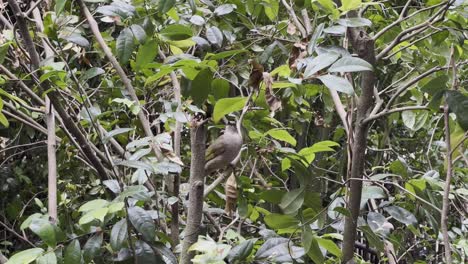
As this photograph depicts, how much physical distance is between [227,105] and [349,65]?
0.16 m

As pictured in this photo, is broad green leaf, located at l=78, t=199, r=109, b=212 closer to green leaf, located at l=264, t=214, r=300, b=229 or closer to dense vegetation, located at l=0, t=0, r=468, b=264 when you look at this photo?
dense vegetation, located at l=0, t=0, r=468, b=264

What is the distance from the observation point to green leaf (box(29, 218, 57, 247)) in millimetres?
753

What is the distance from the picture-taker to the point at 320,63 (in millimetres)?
663

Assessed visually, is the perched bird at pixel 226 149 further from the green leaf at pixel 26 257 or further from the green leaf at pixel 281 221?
the green leaf at pixel 26 257

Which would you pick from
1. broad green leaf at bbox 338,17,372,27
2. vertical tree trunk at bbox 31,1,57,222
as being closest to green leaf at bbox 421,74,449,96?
broad green leaf at bbox 338,17,372,27

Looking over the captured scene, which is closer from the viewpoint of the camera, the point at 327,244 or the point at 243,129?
the point at 243,129

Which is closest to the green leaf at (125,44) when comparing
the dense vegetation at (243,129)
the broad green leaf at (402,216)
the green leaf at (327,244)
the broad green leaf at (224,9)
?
the dense vegetation at (243,129)

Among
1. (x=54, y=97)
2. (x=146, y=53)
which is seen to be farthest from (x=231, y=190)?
(x=54, y=97)

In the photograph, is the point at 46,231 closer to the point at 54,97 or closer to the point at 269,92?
the point at 54,97

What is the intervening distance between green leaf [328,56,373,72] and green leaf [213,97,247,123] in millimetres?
122

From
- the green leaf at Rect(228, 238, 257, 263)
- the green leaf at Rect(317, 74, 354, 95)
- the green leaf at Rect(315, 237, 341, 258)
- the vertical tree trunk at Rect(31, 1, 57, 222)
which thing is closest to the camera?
the green leaf at Rect(317, 74, 354, 95)

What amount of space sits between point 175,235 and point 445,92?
510mm

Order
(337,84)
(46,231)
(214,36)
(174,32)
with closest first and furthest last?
(337,84), (46,231), (174,32), (214,36)

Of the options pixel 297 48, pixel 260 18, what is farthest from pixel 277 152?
pixel 260 18
